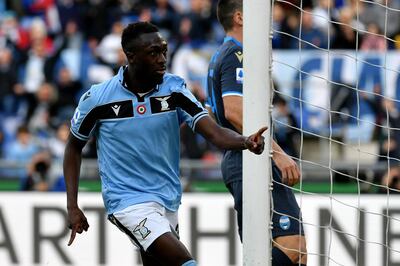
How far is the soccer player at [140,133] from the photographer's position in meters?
6.03

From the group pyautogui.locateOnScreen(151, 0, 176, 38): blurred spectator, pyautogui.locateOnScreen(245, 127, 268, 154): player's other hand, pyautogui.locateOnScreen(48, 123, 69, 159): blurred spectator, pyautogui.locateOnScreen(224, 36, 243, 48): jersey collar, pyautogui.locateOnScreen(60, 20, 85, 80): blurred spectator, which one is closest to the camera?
pyautogui.locateOnScreen(245, 127, 268, 154): player's other hand

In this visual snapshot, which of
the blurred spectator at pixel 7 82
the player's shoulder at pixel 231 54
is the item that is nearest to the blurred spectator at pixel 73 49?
the blurred spectator at pixel 7 82

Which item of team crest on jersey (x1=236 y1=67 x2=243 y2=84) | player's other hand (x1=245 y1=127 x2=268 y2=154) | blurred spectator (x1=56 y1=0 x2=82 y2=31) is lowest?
player's other hand (x1=245 y1=127 x2=268 y2=154)

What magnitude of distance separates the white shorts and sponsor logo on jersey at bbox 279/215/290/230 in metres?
0.64

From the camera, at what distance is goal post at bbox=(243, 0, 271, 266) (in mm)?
5941

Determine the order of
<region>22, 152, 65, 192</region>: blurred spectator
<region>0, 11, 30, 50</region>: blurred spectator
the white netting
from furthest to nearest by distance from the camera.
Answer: <region>0, 11, 30, 50</region>: blurred spectator, <region>22, 152, 65, 192</region>: blurred spectator, the white netting

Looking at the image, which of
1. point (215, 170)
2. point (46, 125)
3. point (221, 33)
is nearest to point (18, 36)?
point (46, 125)

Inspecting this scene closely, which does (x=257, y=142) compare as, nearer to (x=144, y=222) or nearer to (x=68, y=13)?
(x=144, y=222)

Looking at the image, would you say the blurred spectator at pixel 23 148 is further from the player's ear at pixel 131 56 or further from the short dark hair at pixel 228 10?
the player's ear at pixel 131 56

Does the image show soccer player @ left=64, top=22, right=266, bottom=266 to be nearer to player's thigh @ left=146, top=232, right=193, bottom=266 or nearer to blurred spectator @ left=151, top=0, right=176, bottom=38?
player's thigh @ left=146, top=232, right=193, bottom=266

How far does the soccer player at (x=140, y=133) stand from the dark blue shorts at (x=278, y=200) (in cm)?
46

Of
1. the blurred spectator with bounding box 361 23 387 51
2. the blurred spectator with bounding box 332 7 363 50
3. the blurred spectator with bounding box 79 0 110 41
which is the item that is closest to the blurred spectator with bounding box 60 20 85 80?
the blurred spectator with bounding box 79 0 110 41

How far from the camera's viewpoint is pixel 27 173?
40.5ft

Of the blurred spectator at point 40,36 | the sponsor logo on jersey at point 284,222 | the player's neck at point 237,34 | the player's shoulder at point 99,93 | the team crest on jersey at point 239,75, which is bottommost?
the sponsor logo on jersey at point 284,222
